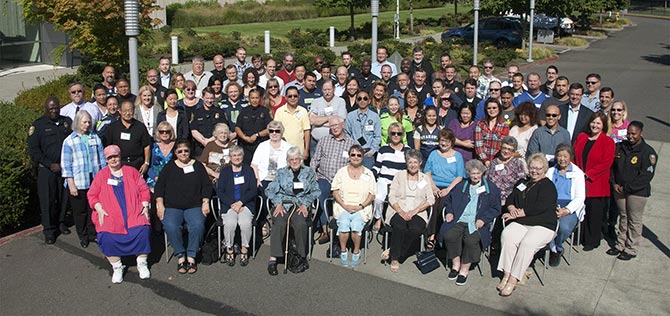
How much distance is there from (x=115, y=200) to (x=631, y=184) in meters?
5.87

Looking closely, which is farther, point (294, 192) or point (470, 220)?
point (294, 192)

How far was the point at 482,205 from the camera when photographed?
7418 mm

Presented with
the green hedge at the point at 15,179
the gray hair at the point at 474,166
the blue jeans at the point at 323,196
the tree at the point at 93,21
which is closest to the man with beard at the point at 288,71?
the blue jeans at the point at 323,196

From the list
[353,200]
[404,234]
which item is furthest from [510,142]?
[353,200]

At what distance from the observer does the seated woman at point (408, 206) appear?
762 centimetres

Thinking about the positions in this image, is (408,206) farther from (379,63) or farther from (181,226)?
(379,63)

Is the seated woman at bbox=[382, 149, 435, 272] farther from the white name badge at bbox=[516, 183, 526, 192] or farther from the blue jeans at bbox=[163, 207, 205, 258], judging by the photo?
the blue jeans at bbox=[163, 207, 205, 258]

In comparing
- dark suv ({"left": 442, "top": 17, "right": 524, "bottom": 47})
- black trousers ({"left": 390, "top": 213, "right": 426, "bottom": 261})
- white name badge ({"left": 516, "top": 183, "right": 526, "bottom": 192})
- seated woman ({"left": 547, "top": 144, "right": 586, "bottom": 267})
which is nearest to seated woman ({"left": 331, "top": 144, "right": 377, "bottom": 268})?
black trousers ({"left": 390, "top": 213, "right": 426, "bottom": 261})

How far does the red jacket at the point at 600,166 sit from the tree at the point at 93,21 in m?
10.5

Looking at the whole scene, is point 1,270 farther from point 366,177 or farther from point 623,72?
point 623,72

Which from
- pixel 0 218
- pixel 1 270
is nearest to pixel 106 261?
pixel 1 270

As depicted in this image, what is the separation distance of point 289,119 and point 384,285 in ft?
10.1

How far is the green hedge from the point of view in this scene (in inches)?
336

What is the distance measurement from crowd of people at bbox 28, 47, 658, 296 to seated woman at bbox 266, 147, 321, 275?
0.02 meters
